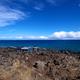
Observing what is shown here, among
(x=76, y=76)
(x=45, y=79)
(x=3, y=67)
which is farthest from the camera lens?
(x=76, y=76)

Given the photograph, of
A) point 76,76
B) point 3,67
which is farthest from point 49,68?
point 3,67

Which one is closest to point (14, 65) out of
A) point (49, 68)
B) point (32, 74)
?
point (32, 74)

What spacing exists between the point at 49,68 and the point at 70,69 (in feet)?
8.76

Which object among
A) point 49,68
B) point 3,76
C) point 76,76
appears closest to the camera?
point 3,76

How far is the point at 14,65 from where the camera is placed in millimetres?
17297

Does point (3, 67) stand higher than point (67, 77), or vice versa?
point (3, 67)

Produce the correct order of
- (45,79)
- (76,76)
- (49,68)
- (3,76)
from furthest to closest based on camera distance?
1. (49,68)
2. (76,76)
3. (45,79)
4. (3,76)

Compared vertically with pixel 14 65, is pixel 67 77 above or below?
below

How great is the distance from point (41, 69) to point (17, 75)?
6750mm

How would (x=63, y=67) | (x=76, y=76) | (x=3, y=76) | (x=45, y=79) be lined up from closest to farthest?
(x=3, y=76) < (x=45, y=79) < (x=76, y=76) < (x=63, y=67)

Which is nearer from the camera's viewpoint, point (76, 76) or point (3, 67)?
point (3, 67)

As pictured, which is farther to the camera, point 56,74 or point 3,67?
point 56,74

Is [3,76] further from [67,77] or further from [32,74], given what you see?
[67,77]

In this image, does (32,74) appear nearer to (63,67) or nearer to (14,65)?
(14,65)
